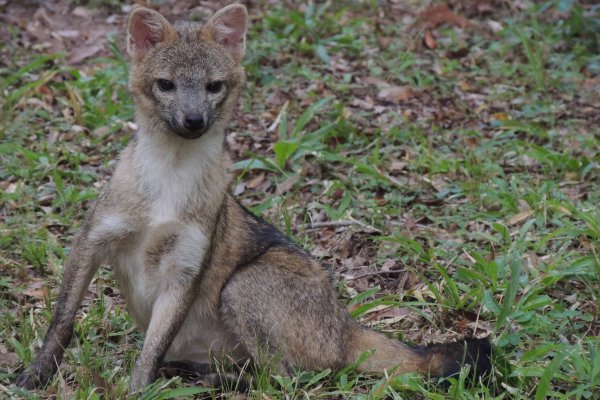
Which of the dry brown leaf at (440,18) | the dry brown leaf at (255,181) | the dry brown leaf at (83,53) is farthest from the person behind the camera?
the dry brown leaf at (440,18)

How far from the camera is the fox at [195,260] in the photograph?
212 inches

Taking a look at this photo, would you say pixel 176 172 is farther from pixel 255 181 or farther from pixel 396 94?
pixel 396 94

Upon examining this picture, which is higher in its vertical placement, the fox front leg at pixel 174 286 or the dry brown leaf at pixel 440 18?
the fox front leg at pixel 174 286

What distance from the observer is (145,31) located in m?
5.62

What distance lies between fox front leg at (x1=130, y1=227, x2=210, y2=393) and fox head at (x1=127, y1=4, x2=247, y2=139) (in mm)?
671

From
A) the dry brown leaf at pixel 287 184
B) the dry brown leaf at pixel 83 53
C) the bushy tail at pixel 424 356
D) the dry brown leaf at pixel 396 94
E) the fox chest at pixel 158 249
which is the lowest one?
the dry brown leaf at pixel 83 53

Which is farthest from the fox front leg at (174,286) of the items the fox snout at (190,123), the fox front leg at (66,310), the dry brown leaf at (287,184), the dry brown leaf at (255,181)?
the dry brown leaf at (255,181)

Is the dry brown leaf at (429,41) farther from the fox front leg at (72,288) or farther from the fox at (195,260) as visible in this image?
the fox front leg at (72,288)

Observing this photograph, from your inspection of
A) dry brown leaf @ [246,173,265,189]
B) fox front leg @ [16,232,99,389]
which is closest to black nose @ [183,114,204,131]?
fox front leg @ [16,232,99,389]

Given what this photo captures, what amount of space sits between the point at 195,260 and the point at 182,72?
1189 millimetres

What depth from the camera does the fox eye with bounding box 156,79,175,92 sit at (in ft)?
18.0

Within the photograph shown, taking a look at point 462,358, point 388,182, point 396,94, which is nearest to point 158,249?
point 462,358

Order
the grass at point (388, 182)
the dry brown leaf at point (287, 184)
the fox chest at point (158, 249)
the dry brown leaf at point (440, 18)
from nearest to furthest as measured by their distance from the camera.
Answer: the fox chest at point (158, 249) < the grass at point (388, 182) < the dry brown leaf at point (287, 184) < the dry brown leaf at point (440, 18)

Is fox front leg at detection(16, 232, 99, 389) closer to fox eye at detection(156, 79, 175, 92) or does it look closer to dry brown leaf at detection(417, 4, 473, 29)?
fox eye at detection(156, 79, 175, 92)
